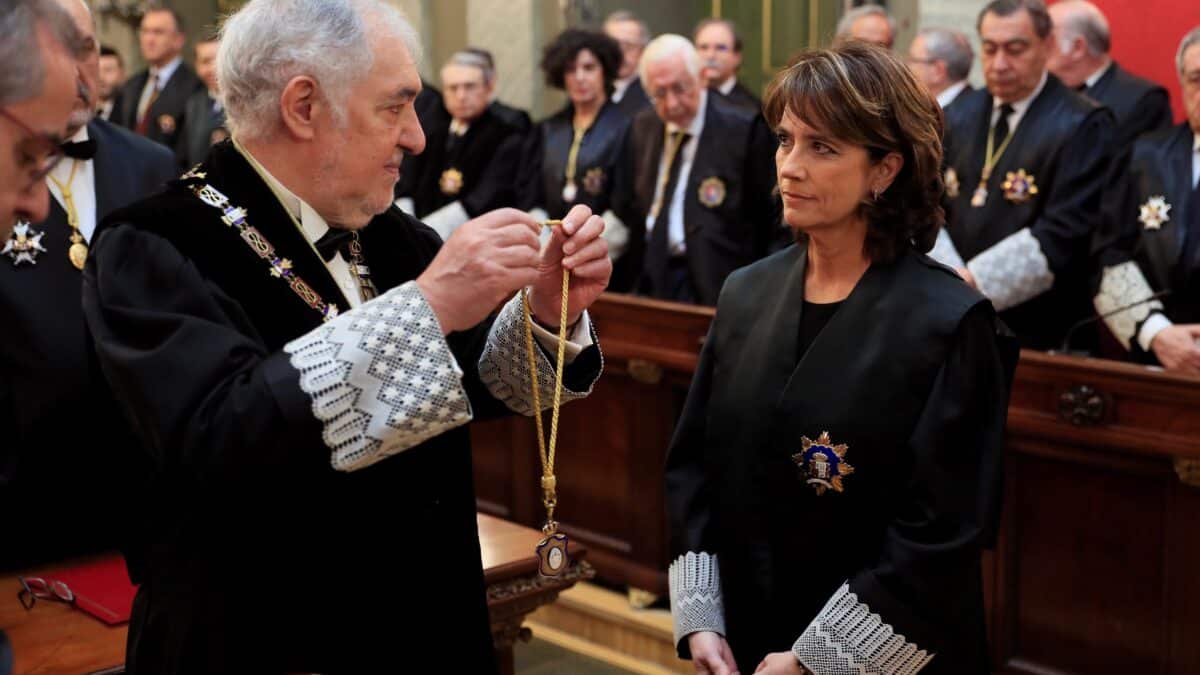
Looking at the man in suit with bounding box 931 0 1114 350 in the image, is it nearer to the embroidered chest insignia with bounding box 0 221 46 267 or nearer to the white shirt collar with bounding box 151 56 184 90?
the embroidered chest insignia with bounding box 0 221 46 267

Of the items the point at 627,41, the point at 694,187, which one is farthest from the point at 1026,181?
the point at 627,41

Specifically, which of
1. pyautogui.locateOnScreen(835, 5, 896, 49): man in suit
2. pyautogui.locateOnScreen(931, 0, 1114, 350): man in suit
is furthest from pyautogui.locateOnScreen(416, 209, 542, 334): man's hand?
pyautogui.locateOnScreen(835, 5, 896, 49): man in suit

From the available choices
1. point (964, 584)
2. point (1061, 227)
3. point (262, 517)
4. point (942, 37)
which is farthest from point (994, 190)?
point (262, 517)

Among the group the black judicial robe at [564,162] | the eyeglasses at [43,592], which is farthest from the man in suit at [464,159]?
the eyeglasses at [43,592]

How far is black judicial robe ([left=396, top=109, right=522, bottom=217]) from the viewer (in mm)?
7223

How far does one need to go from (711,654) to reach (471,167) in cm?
519

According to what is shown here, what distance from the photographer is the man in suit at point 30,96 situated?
1.36m

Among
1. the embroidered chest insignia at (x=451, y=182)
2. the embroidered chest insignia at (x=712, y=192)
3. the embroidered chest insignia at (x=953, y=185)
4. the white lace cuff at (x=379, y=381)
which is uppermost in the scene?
the white lace cuff at (x=379, y=381)

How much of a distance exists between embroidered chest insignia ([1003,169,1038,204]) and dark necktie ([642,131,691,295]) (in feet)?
4.84

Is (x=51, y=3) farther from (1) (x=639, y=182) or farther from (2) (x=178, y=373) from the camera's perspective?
(1) (x=639, y=182)

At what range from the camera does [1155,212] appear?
4.36 m

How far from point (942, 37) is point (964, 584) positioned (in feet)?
14.6

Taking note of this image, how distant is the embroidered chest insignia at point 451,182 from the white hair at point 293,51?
527 cm

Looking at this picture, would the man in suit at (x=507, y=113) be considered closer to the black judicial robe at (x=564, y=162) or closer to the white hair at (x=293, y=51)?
the black judicial robe at (x=564, y=162)
